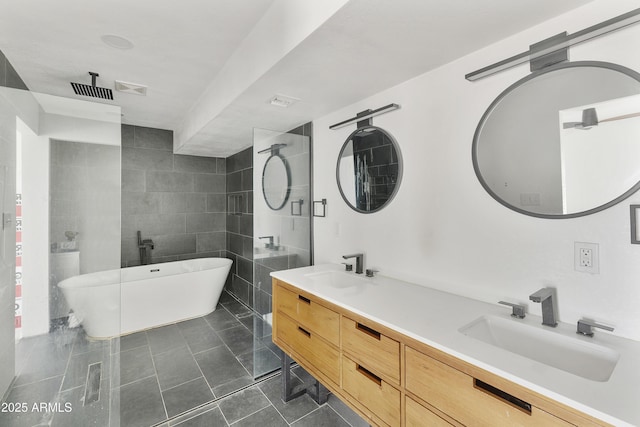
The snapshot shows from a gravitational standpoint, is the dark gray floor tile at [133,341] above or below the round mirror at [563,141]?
below

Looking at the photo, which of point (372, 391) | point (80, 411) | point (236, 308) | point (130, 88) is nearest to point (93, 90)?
point (130, 88)

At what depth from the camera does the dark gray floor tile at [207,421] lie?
1.79 metres

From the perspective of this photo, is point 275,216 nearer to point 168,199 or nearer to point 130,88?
point 130,88

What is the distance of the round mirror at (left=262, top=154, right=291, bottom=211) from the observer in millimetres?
2459

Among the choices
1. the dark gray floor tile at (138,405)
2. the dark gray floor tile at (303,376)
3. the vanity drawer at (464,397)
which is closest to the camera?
the vanity drawer at (464,397)

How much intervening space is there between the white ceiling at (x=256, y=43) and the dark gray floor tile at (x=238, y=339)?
2.28m

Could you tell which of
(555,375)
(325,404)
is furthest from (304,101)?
(325,404)

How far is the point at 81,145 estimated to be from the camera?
1716 millimetres

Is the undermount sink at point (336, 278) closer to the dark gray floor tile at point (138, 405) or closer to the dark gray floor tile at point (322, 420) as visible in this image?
the dark gray floor tile at point (322, 420)

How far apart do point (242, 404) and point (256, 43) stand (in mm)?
2492

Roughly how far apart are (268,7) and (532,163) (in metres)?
1.65

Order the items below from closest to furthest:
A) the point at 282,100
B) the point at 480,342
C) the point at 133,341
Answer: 1. the point at 480,342
2. the point at 282,100
3. the point at 133,341

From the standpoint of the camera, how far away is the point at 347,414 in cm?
187

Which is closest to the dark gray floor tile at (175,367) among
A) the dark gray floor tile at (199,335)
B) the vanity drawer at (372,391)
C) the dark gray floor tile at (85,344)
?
the dark gray floor tile at (199,335)
